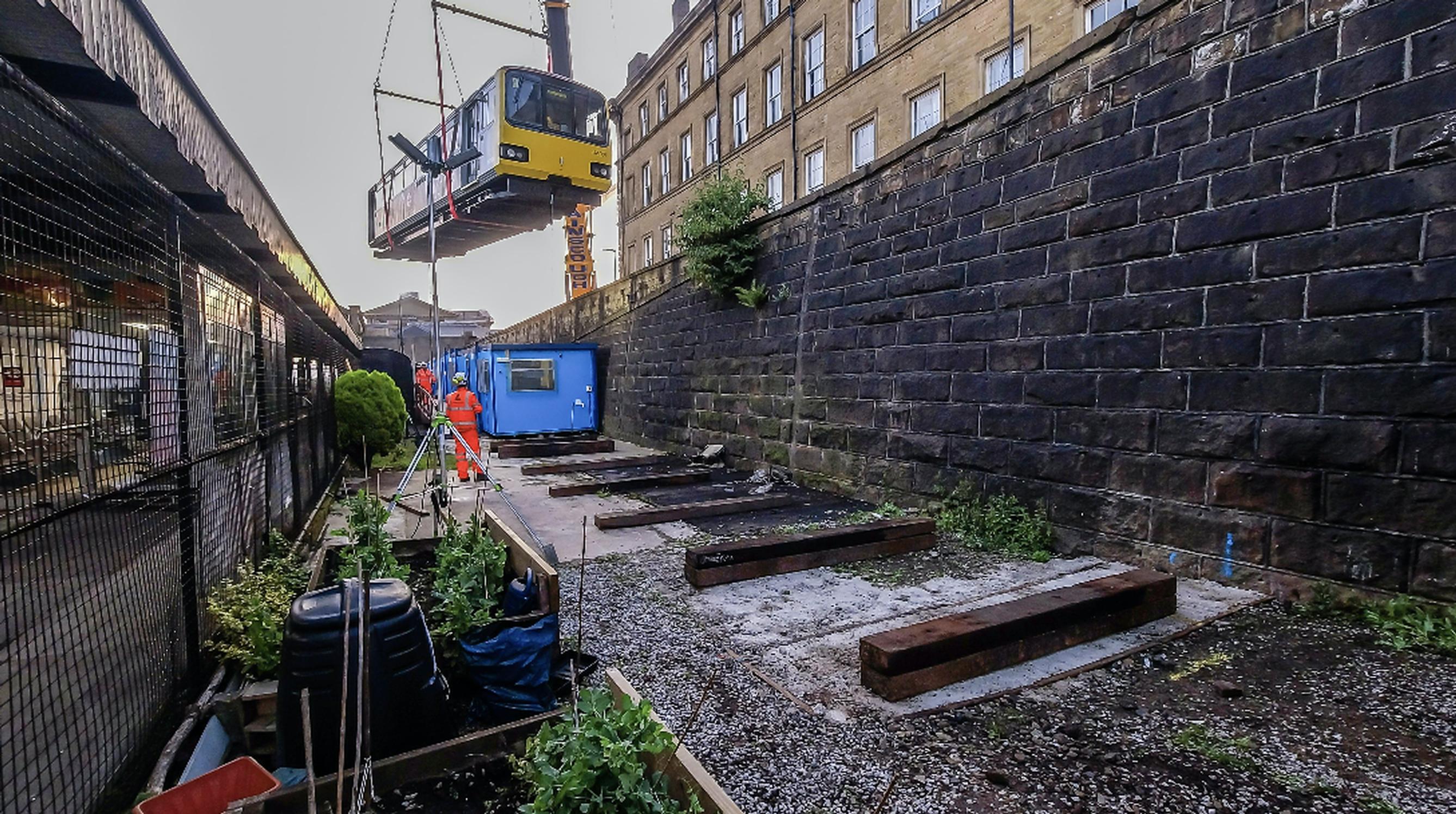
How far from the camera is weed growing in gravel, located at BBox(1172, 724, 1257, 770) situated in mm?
2328

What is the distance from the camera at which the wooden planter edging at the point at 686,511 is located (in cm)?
646

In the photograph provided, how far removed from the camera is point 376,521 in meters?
4.10

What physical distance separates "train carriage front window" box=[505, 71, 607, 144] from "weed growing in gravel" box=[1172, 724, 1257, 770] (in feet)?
61.6

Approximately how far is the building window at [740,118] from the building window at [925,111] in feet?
25.1

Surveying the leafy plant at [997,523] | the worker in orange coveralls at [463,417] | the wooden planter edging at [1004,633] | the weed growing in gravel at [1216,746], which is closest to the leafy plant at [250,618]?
the wooden planter edging at [1004,633]

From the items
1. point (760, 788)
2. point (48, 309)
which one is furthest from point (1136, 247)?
point (48, 309)

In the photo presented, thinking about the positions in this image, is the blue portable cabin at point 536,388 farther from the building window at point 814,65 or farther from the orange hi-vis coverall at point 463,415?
the building window at point 814,65

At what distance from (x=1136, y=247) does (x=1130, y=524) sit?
6.61 ft

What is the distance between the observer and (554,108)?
1838cm

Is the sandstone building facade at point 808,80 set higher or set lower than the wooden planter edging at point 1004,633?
higher

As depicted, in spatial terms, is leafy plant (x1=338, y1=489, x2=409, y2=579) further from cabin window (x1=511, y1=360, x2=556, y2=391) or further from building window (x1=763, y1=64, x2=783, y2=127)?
building window (x1=763, y1=64, x2=783, y2=127)

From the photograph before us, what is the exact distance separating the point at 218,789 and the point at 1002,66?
1672 centimetres

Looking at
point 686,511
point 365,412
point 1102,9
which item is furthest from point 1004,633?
point 1102,9

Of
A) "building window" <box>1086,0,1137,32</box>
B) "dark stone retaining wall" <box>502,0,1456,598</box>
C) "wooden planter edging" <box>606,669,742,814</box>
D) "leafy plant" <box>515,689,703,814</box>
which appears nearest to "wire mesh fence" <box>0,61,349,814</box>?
"leafy plant" <box>515,689,703,814</box>
